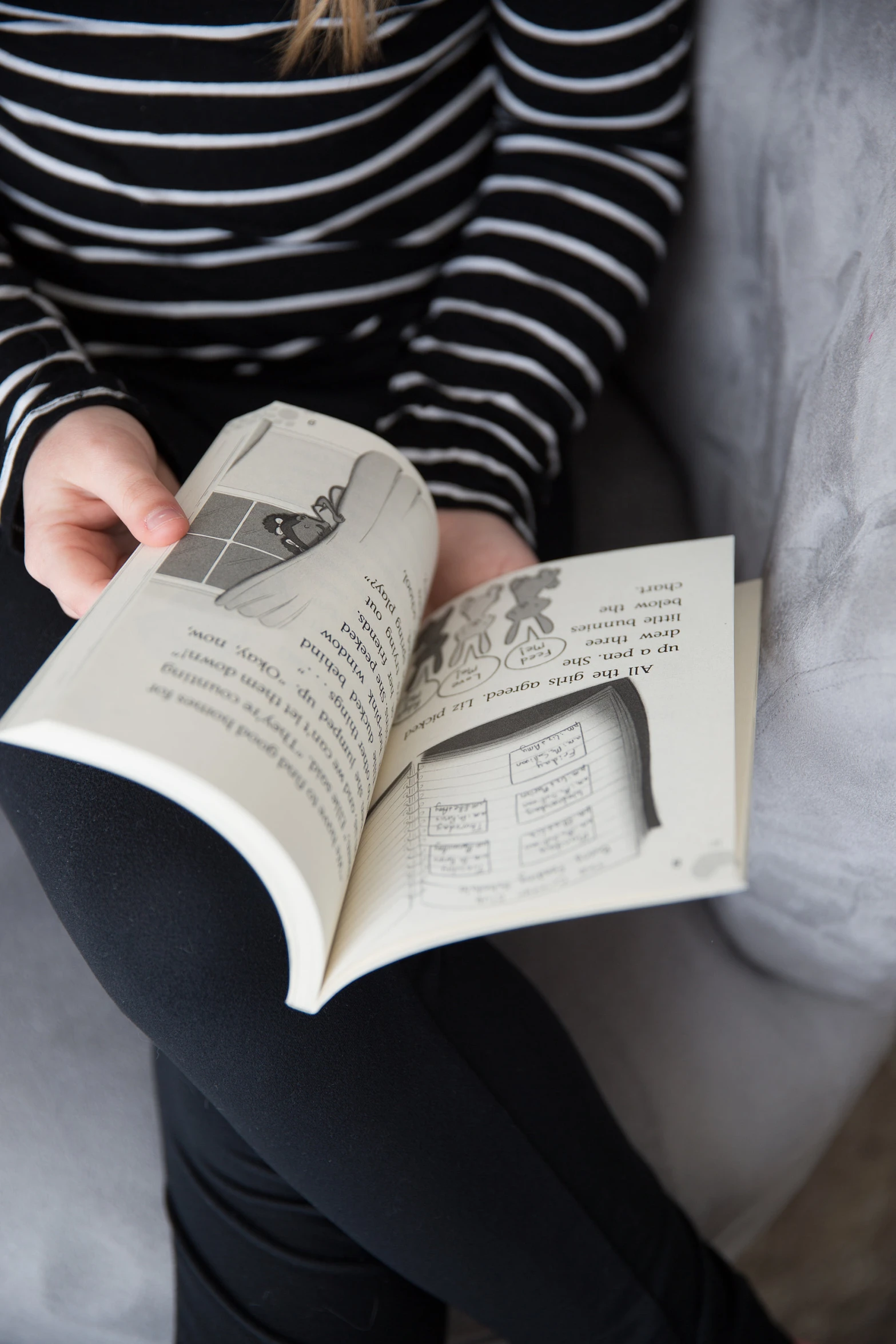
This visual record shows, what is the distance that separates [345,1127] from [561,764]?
154 millimetres

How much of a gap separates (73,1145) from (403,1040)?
7.2 inches

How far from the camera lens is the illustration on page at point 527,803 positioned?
0.28m

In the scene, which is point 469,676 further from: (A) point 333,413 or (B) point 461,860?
(A) point 333,413

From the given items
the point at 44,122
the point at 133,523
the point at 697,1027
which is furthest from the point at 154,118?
the point at 697,1027

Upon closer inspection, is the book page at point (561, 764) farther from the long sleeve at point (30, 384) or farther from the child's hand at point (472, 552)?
the long sleeve at point (30, 384)

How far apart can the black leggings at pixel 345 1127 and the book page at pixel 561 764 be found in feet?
0.22

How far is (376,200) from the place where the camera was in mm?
486

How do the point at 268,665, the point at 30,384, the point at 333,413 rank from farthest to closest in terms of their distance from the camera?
the point at 333,413 → the point at 30,384 → the point at 268,665

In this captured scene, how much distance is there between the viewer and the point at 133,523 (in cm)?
33

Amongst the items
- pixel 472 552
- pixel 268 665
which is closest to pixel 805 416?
pixel 472 552

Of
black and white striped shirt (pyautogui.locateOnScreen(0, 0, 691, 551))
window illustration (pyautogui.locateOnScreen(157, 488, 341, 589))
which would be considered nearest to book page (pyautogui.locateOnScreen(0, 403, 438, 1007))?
window illustration (pyautogui.locateOnScreen(157, 488, 341, 589))

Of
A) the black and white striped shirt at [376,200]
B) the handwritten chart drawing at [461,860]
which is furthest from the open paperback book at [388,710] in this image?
the black and white striped shirt at [376,200]

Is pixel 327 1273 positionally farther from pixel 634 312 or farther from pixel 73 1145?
pixel 634 312

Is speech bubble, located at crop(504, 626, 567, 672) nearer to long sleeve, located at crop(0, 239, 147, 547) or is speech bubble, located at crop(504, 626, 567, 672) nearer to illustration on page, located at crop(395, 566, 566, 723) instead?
illustration on page, located at crop(395, 566, 566, 723)
